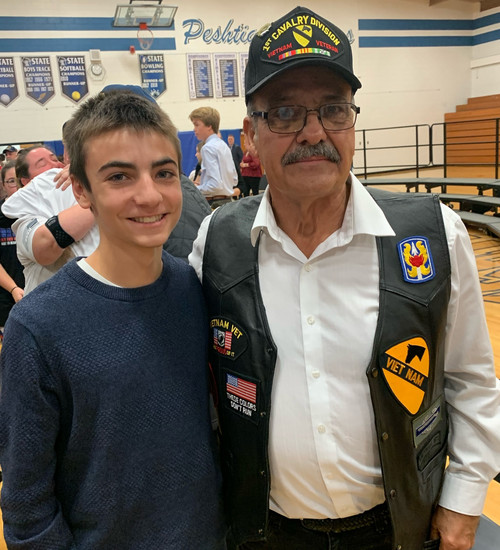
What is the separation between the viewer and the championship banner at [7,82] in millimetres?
10047

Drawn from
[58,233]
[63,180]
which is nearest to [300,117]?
[58,233]

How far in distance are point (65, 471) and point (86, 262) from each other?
18.6 inches

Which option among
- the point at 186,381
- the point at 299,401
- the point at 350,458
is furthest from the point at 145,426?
the point at 350,458

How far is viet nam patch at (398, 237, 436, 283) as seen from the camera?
114 cm

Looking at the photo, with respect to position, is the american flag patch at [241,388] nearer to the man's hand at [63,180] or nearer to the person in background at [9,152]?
the man's hand at [63,180]

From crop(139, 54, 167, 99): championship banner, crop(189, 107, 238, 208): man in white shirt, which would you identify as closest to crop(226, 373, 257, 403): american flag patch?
crop(189, 107, 238, 208): man in white shirt

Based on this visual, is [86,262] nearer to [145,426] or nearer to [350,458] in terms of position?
[145,426]

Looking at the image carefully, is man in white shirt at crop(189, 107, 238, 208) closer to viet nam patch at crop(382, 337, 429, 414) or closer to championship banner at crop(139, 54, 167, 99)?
viet nam patch at crop(382, 337, 429, 414)

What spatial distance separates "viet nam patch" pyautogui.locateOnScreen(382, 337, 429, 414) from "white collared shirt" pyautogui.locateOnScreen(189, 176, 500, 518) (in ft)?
0.18

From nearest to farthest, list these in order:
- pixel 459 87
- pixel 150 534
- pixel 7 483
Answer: pixel 7 483, pixel 150 534, pixel 459 87

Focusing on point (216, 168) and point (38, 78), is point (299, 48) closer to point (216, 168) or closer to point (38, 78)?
point (216, 168)

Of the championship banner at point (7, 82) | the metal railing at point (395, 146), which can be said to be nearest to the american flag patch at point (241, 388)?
the championship banner at point (7, 82)

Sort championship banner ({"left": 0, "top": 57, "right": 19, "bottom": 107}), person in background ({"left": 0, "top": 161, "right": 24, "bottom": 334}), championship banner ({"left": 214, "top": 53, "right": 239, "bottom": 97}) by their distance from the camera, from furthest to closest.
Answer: championship banner ({"left": 214, "top": 53, "right": 239, "bottom": 97}) → championship banner ({"left": 0, "top": 57, "right": 19, "bottom": 107}) → person in background ({"left": 0, "top": 161, "right": 24, "bottom": 334})

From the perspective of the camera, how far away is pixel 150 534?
1.13 metres
